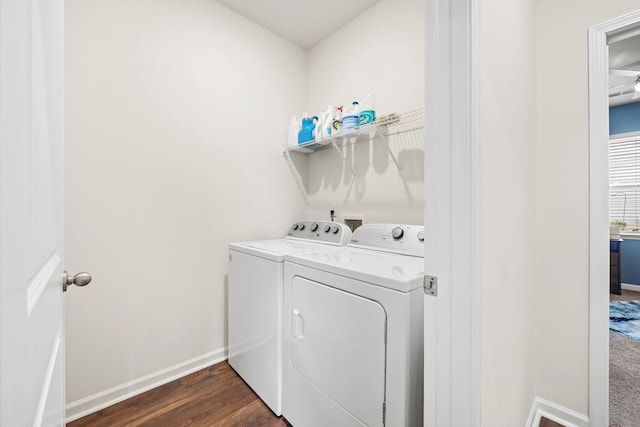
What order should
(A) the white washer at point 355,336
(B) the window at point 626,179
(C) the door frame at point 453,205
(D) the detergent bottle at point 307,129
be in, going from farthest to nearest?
(B) the window at point 626,179
(D) the detergent bottle at point 307,129
(A) the white washer at point 355,336
(C) the door frame at point 453,205

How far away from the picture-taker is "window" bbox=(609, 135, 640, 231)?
4035 mm

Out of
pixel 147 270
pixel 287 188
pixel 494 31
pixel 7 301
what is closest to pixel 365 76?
pixel 287 188

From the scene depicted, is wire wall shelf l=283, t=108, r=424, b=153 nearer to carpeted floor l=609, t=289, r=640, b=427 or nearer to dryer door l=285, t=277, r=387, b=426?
dryer door l=285, t=277, r=387, b=426

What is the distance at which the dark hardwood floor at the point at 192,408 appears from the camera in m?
1.45

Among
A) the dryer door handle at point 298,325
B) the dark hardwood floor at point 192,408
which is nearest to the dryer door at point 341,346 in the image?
the dryer door handle at point 298,325

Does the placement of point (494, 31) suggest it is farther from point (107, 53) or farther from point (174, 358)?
point (174, 358)

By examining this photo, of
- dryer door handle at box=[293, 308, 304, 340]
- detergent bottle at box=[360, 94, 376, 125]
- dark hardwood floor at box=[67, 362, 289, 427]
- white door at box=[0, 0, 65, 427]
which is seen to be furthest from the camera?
detergent bottle at box=[360, 94, 376, 125]

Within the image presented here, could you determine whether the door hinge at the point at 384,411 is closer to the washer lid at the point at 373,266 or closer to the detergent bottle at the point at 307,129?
the washer lid at the point at 373,266

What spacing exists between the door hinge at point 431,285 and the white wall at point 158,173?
1.67m

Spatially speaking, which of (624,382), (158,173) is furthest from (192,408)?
(624,382)

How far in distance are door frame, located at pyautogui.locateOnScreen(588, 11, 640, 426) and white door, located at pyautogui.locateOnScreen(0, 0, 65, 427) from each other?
2052 millimetres

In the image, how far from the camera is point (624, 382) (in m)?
1.80

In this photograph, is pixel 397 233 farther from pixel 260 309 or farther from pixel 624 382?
pixel 624 382

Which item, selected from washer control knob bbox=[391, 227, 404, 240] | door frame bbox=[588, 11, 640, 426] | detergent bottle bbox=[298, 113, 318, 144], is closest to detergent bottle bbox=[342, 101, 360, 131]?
detergent bottle bbox=[298, 113, 318, 144]
